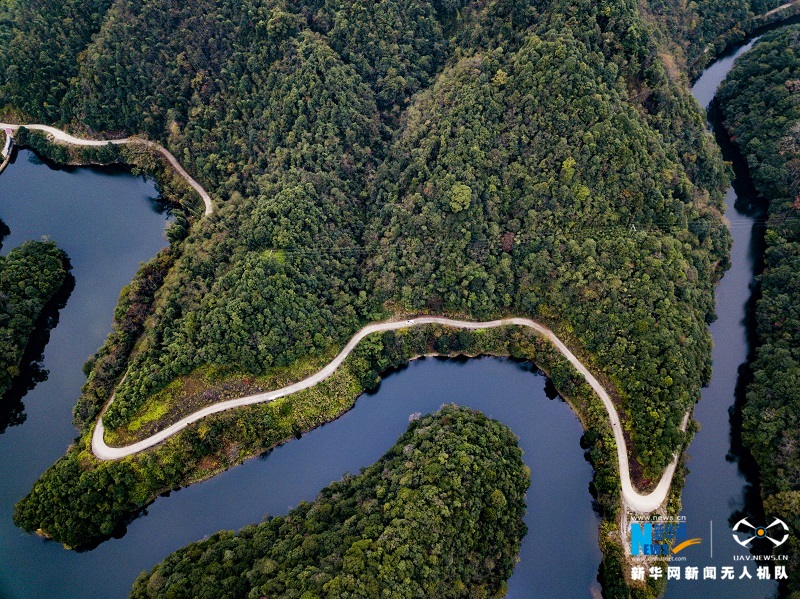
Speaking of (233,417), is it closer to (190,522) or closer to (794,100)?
(190,522)

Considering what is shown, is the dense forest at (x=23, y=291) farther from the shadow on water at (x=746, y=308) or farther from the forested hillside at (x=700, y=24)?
the forested hillside at (x=700, y=24)

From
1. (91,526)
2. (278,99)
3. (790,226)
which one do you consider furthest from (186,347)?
(790,226)

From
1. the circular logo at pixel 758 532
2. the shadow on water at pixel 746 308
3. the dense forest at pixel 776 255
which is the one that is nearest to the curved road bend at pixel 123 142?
the shadow on water at pixel 746 308

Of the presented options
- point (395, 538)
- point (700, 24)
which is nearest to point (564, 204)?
point (395, 538)

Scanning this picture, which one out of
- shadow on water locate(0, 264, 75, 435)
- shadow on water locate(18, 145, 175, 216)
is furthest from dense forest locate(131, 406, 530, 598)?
shadow on water locate(18, 145, 175, 216)

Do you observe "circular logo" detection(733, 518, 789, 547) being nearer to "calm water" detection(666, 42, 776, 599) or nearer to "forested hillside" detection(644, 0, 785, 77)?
"calm water" detection(666, 42, 776, 599)

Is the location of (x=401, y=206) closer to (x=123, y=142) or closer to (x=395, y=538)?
(x=395, y=538)

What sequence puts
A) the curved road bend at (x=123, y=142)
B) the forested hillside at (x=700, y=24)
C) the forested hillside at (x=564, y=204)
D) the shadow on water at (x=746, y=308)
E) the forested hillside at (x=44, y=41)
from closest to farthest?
the shadow on water at (x=746, y=308) < the forested hillside at (x=564, y=204) < the forested hillside at (x=44, y=41) < the curved road bend at (x=123, y=142) < the forested hillside at (x=700, y=24)
